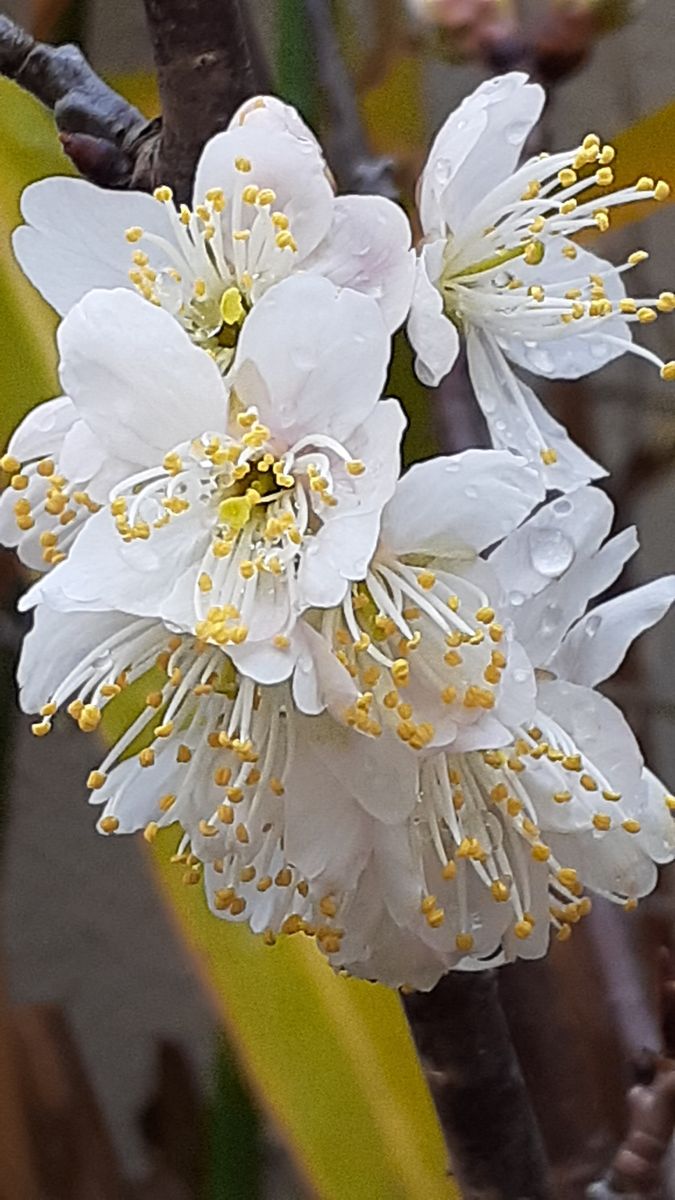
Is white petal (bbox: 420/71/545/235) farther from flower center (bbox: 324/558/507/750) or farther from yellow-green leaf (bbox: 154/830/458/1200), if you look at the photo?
yellow-green leaf (bbox: 154/830/458/1200)

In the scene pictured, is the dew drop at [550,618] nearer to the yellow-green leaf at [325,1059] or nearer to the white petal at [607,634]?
the white petal at [607,634]

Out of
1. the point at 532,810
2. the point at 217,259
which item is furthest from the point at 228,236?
the point at 532,810

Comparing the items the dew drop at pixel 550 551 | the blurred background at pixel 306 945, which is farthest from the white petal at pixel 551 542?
the blurred background at pixel 306 945

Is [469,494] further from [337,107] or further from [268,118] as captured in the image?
[337,107]

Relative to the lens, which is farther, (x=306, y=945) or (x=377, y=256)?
(x=306, y=945)

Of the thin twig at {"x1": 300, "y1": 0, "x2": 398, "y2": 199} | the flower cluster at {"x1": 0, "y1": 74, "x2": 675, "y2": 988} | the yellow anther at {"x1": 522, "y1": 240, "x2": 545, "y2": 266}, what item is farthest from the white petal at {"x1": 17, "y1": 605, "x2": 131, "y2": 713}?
the thin twig at {"x1": 300, "y1": 0, "x2": 398, "y2": 199}

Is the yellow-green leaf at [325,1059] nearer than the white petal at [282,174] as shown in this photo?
No

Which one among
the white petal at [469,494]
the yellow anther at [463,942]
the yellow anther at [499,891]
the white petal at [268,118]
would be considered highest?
the white petal at [268,118]
